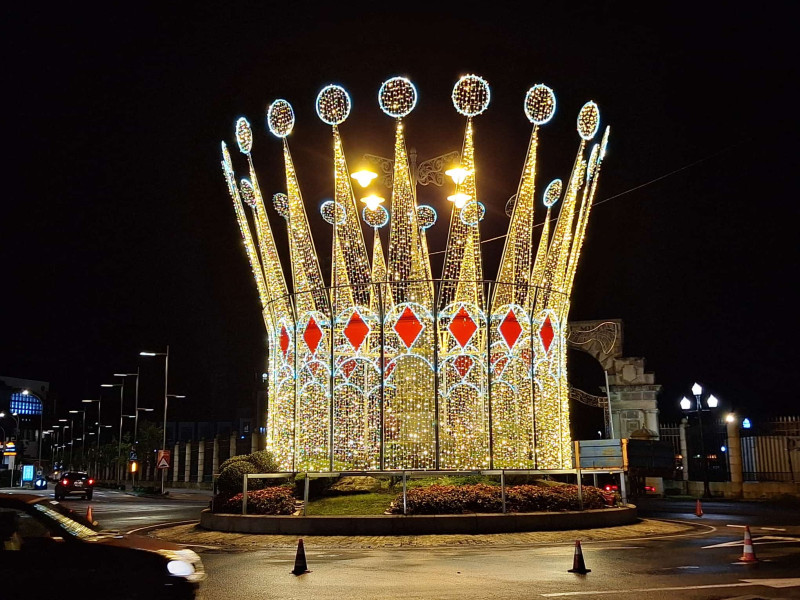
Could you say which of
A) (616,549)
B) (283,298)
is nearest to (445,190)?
(283,298)

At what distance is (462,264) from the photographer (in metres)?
21.2

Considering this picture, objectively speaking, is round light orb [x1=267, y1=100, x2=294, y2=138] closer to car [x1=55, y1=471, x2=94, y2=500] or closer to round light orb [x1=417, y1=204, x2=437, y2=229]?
round light orb [x1=417, y1=204, x2=437, y2=229]

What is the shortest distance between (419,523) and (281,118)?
36.5 ft

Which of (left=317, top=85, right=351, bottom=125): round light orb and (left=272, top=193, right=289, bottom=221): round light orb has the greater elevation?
(left=317, top=85, right=351, bottom=125): round light orb

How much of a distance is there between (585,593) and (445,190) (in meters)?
18.9

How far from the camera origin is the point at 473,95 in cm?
2005

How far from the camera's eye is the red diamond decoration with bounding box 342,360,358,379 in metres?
20.6

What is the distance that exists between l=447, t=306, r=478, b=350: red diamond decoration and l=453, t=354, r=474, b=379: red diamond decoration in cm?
54

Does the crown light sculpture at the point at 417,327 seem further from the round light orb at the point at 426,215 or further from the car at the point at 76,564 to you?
the car at the point at 76,564

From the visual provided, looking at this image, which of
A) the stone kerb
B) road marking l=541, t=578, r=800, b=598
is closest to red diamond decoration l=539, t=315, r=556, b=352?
the stone kerb

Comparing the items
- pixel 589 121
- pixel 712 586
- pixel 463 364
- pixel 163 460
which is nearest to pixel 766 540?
pixel 712 586

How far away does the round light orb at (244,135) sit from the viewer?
21.8m

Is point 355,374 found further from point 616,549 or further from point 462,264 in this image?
point 616,549

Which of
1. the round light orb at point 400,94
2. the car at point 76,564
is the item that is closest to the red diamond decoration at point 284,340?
the round light orb at point 400,94
